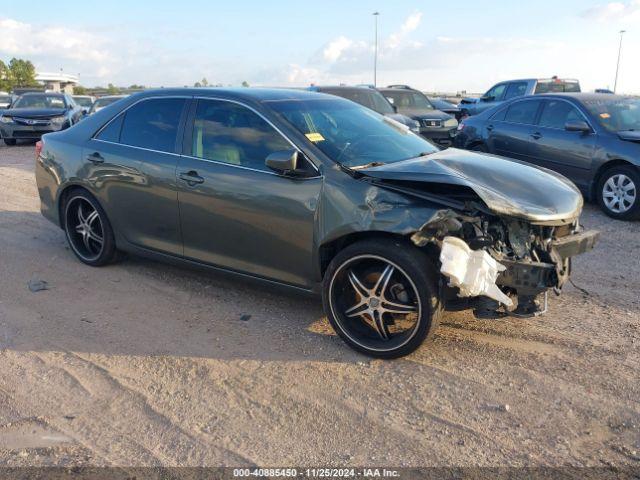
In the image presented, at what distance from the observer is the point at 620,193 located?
768cm

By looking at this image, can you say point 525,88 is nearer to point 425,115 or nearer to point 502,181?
point 425,115

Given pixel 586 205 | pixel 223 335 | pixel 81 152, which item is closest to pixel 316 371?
pixel 223 335

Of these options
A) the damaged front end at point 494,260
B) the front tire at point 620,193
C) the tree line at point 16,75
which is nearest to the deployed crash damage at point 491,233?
the damaged front end at point 494,260

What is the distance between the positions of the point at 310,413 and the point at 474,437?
2.97 ft

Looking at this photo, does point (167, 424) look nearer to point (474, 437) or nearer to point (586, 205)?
point (474, 437)

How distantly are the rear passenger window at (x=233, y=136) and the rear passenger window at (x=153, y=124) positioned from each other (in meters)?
0.28

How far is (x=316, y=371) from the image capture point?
3775 mm

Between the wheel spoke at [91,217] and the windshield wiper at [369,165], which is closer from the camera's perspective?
the windshield wiper at [369,165]

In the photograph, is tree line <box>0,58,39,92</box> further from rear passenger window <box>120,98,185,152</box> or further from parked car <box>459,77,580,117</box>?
rear passenger window <box>120,98,185,152</box>

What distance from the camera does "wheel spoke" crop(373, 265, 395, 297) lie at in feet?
12.5

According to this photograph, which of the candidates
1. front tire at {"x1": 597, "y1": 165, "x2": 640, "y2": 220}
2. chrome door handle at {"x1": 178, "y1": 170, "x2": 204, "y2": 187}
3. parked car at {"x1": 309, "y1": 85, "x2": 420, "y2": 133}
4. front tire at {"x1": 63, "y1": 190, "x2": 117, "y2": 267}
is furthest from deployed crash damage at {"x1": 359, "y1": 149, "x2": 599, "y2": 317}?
parked car at {"x1": 309, "y1": 85, "x2": 420, "y2": 133}

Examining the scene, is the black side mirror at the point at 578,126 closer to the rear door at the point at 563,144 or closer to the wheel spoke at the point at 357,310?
the rear door at the point at 563,144

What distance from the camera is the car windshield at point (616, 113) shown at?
26.7 ft

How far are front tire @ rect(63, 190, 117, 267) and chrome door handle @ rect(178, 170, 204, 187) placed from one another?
1251mm
